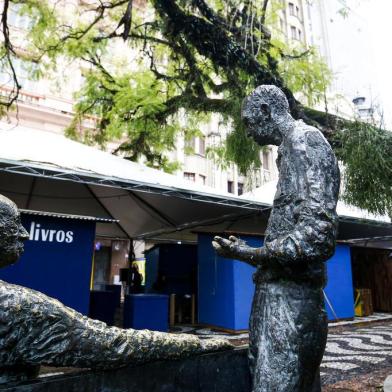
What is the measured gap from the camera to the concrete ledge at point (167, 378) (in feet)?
3.78

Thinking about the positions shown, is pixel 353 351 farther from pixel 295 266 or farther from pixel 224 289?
pixel 295 266

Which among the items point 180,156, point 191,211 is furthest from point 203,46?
point 180,156

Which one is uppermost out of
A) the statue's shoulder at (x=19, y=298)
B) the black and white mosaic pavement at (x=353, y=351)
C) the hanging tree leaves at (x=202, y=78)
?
the hanging tree leaves at (x=202, y=78)

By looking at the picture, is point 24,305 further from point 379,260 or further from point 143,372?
point 379,260

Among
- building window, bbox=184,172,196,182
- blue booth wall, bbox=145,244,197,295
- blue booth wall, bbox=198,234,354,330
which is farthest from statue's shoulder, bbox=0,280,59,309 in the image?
building window, bbox=184,172,196,182

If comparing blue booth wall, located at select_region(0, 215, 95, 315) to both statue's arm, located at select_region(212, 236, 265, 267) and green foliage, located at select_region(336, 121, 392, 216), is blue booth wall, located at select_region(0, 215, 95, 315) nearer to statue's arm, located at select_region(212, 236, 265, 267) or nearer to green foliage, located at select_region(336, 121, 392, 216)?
green foliage, located at select_region(336, 121, 392, 216)

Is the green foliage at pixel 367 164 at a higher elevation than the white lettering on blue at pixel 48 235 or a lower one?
higher

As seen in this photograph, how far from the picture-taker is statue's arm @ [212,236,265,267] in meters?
1.56

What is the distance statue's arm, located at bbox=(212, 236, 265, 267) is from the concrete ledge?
1.32 ft

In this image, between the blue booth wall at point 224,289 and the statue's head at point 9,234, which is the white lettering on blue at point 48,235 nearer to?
the blue booth wall at point 224,289

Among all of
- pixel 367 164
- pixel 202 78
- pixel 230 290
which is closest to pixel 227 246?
pixel 367 164

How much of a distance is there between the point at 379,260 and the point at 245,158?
28.3ft

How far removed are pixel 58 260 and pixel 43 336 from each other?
15.8 ft

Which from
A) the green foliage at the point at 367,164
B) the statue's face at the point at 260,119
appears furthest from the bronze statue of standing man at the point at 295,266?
the green foliage at the point at 367,164
